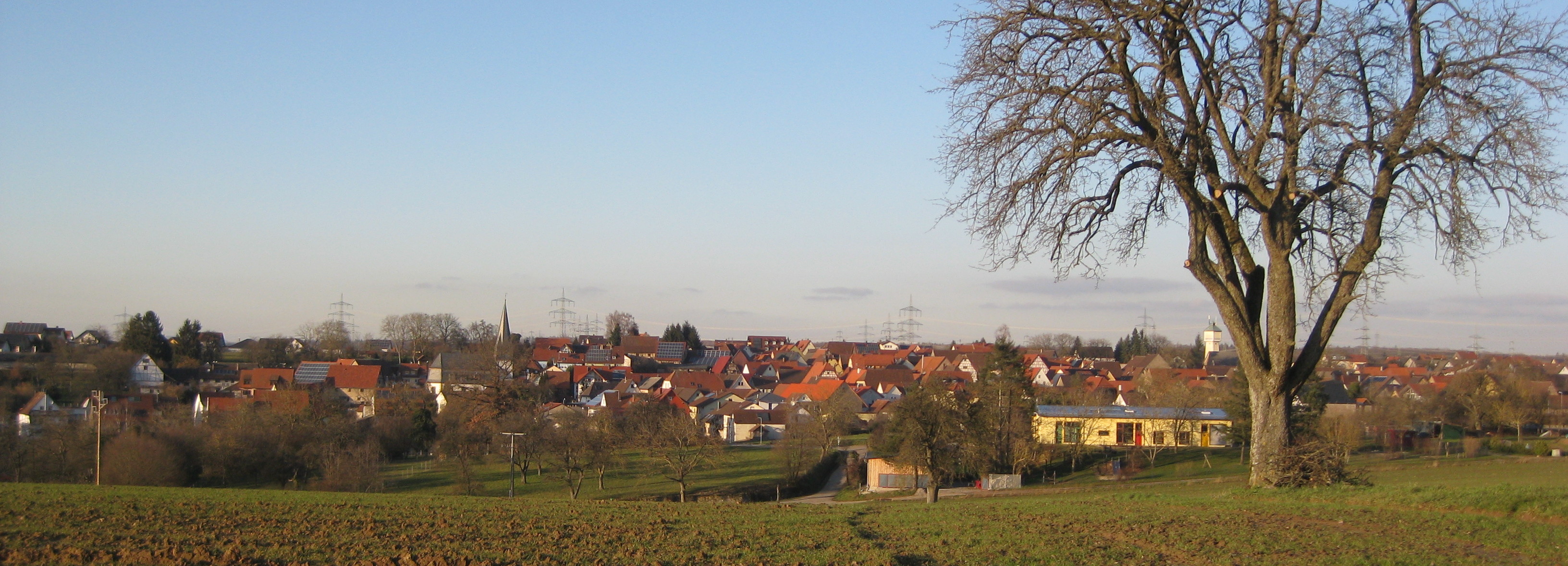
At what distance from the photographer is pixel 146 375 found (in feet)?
271

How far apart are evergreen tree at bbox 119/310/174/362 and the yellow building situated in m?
75.2

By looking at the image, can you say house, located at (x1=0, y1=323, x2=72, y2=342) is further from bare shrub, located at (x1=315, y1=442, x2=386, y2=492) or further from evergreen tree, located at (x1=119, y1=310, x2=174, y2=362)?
bare shrub, located at (x1=315, y1=442, x2=386, y2=492)

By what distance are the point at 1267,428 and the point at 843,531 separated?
17.5ft

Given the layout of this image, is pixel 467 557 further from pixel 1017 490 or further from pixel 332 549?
pixel 1017 490

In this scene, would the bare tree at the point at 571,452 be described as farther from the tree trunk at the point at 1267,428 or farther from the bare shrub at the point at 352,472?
the tree trunk at the point at 1267,428

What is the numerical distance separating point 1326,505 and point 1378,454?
50246 mm

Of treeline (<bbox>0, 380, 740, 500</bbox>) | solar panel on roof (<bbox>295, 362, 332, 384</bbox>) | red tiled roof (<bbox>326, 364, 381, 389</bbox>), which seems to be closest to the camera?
treeline (<bbox>0, 380, 740, 500</bbox>)

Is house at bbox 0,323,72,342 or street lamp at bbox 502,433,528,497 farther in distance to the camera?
house at bbox 0,323,72,342

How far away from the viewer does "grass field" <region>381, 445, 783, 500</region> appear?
1596 inches

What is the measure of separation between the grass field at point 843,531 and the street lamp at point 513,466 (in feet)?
84.2

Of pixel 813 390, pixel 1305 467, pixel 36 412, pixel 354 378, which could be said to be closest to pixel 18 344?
pixel 354 378

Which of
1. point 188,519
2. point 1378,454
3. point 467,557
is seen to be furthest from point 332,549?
point 1378,454

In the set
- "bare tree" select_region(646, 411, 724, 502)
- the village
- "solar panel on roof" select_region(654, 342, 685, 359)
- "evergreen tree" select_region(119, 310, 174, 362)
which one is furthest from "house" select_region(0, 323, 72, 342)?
"bare tree" select_region(646, 411, 724, 502)

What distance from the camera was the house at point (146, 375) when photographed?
3113 inches
